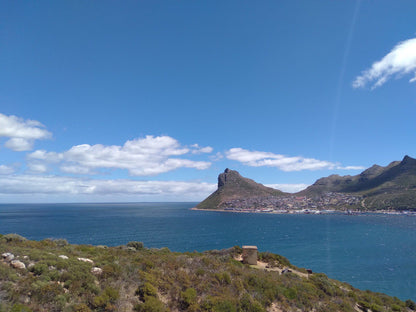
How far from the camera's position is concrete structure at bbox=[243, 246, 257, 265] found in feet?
72.5

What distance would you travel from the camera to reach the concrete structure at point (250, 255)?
72.5ft

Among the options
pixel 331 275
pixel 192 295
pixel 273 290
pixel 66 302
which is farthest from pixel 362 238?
pixel 66 302

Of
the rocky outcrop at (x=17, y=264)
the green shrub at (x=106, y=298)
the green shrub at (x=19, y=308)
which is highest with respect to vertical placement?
the rocky outcrop at (x=17, y=264)

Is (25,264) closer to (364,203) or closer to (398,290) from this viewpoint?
(398,290)

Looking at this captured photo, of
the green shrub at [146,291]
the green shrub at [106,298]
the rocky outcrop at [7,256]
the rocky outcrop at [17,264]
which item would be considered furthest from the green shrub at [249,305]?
the rocky outcrop at [7,256]

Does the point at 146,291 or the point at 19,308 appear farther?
the point at 146,291

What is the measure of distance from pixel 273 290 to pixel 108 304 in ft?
29.9

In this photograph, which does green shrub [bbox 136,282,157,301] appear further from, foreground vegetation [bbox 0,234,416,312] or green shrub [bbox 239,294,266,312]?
green shrub [bbox 239,294,266,312]

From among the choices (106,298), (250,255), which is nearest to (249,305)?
(106,298)

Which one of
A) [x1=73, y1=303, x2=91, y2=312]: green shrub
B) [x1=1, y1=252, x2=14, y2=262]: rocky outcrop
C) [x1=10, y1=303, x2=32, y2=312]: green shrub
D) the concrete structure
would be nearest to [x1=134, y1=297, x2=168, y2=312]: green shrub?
[x1=73, y1=303, x2=91, y2=312]: green shrub

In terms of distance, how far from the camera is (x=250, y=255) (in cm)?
2225

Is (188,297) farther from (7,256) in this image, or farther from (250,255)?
(250,255)

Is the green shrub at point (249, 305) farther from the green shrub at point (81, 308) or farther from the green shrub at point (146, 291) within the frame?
the green shrub at point (81, 308)

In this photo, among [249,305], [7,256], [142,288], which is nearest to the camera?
[142,288]
